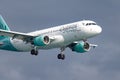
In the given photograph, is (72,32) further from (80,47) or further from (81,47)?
(80,47)

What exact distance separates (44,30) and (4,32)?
27.0 feet

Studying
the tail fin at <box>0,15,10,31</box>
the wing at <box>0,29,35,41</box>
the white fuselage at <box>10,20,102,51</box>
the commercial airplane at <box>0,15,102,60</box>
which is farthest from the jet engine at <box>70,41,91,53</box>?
the tail fin at <box>0,15,10,31</box>

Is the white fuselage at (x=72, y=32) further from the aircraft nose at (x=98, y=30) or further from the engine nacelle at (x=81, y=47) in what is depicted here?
the engine nacelle at (x=81, y=47)

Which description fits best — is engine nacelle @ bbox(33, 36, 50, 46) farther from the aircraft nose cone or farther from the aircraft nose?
the aircraft nose cone

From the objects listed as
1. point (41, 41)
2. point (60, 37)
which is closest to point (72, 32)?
point (60, 37)

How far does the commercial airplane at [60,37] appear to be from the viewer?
454 feet

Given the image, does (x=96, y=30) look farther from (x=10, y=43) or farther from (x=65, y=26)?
(x=10, y=43)

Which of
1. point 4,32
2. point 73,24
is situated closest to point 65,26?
point 73,24

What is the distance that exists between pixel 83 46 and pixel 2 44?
17.4 m

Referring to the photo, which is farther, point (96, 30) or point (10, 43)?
point (10, 43)

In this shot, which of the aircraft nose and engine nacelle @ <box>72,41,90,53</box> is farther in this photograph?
engine nacelle @ <box>72,41,90,53</box>

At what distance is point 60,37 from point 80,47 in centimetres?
935

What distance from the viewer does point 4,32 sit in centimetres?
14275

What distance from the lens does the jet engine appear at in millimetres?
146875
